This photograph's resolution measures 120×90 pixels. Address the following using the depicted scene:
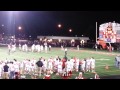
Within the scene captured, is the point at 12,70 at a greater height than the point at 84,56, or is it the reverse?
the point at 84,56

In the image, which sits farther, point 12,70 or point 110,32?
point 110,32

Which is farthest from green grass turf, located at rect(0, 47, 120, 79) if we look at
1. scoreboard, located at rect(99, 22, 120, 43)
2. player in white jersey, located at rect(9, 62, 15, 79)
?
scoreboard, located at rect(99, 22, 120, 43)

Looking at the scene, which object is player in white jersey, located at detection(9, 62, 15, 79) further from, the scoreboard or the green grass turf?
the scoreboard

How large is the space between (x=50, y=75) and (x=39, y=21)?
2804 millimetres

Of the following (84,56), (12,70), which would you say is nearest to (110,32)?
(84,56)

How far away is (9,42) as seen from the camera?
20516 millimetres

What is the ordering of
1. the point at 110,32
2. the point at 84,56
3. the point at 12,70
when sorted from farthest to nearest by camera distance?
1. the point at 84,56
2. the point at 110,32
3. the point at 12,70

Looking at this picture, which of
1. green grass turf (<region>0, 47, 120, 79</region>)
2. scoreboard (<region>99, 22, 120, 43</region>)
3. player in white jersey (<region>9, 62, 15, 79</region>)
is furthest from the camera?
scoreboard (<region>99, 22, 120, 43</region>)

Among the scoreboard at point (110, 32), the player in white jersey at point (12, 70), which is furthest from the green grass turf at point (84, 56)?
the scoreboard at point (110, 32)

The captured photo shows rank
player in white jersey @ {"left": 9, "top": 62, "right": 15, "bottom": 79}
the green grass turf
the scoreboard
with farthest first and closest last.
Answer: the scoreboard → the green grass turf → player in white jersey @ {"left": 9, "top": 62, "right": 15, "bottom": 79}

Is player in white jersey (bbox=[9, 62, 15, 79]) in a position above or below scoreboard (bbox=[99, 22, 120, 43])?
below

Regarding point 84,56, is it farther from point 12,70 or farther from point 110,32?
point 12,70
